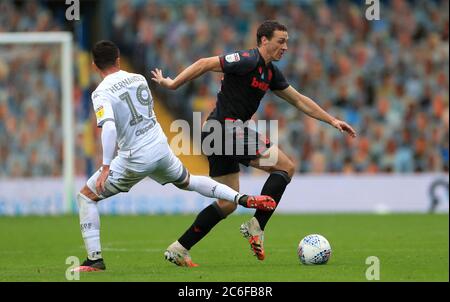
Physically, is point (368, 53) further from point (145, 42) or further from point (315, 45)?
point (145, 42)

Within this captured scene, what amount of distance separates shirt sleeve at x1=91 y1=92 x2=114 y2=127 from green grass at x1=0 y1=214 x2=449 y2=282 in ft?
4.79

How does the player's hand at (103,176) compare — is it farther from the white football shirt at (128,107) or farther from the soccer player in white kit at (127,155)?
the white football shirt at (128,107)

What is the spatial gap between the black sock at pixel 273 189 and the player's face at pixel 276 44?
1.25 meters

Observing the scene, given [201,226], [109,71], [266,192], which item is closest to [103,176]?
[109,71]

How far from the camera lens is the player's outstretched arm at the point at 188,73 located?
9781 mm

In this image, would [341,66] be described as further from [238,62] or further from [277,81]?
[238,62]

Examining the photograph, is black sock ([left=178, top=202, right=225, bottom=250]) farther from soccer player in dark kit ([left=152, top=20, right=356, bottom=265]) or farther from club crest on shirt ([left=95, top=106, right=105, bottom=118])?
club crest on shirt ([left=95, top=106, right=105, bottom=118])

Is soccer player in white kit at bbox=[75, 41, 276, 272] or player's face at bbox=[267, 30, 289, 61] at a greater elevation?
player's face at bbox=[267, 30, 289, 61]

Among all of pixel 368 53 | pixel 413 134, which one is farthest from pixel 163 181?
pixel 368 53

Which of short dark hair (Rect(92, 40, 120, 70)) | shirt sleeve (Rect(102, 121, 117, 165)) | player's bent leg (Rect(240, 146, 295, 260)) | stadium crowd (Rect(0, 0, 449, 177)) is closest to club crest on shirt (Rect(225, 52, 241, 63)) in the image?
player's bent leg (Rect(240, 146, 295, 260))

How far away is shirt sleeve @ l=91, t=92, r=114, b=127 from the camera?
30.7 feet

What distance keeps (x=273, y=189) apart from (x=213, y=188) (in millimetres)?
837

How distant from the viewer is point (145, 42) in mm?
25781

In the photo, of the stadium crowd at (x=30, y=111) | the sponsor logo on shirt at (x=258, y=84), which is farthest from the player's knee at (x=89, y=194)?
the stadium crowd at (x=30, y=111)
